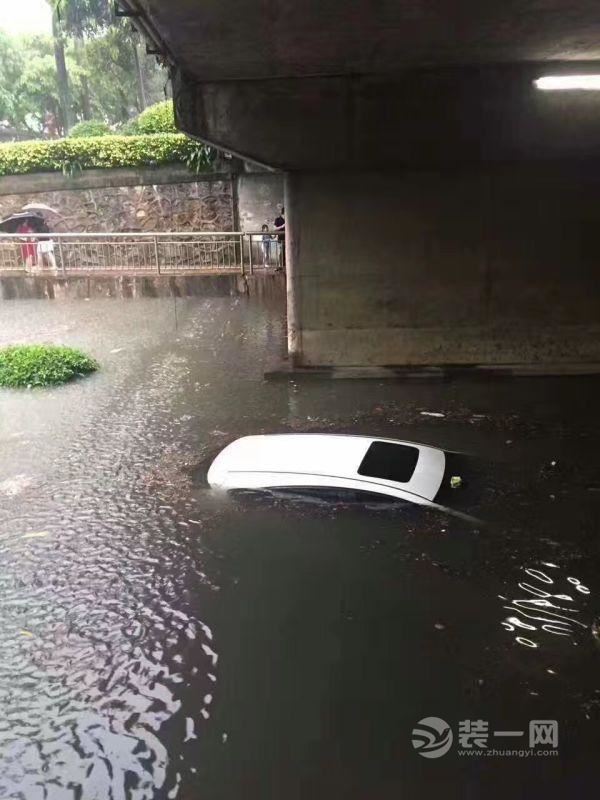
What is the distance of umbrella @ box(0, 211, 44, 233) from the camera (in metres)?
23.5

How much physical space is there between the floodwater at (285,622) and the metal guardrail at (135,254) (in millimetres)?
12407

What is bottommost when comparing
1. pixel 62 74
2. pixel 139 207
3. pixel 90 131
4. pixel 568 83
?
pixel 139 207

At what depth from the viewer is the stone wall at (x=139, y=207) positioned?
23.5 metres

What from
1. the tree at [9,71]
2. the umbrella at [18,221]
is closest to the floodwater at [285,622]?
the umbrella at [18,221]

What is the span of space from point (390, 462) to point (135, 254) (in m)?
17.2

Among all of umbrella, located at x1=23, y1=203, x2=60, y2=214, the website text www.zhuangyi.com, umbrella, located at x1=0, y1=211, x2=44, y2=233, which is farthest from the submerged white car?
umbrella, located at x1=23, y1=203, x2=60, y2=214

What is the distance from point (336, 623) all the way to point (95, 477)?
390 centimetres

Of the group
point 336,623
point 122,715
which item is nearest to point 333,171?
point 336,623

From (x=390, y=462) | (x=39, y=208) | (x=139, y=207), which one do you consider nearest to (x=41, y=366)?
(x=390, y=462)

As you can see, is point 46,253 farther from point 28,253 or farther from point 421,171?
point 421,171

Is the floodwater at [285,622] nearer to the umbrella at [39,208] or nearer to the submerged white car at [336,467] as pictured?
the submerged white car at [336,467]

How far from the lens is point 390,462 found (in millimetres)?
5953

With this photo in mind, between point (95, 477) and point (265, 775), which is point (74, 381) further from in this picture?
point (265, 775)

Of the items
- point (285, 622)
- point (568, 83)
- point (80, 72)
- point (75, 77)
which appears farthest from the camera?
point (75, 77)
